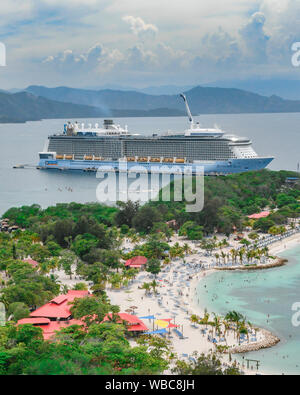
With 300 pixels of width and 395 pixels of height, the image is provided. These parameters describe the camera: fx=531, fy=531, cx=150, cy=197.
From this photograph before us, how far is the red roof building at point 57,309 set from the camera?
22781 millimetres

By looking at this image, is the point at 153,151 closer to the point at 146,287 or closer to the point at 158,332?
the point at 146,287

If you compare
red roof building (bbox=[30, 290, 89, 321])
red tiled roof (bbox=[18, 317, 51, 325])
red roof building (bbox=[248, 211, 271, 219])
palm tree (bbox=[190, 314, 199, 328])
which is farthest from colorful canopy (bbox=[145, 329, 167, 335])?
red roof building (bbox=[248, 211, 271, 219])

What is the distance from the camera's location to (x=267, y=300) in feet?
88.1

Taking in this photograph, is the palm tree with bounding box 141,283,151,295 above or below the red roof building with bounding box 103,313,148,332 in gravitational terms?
above

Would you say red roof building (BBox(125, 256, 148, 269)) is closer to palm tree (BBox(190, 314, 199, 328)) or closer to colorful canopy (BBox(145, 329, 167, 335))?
palm tree (BBox(190, 314, 199, 328))

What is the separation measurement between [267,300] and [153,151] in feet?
178

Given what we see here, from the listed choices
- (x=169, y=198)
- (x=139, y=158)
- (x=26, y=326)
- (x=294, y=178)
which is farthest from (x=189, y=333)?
(x=139, y=158)

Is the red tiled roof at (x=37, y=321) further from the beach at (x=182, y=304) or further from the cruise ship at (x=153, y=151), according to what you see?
the cruise ship at (x=153, y=151)

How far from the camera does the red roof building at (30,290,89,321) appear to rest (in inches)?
897

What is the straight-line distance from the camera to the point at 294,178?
197ft

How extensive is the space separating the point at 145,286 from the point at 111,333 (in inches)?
326

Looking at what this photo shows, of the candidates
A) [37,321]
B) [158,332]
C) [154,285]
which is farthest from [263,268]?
[37,321]

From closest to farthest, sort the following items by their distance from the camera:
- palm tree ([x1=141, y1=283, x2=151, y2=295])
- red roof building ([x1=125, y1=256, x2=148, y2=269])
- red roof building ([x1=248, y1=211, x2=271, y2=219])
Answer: palm tree ([x1=141, y1=283, x2=151, y2=295]), red roof building ([x1=125, y1=256, x2=148, y2=269]), red roof building ([x1=248, y1=211, x2=271, y2=219])
